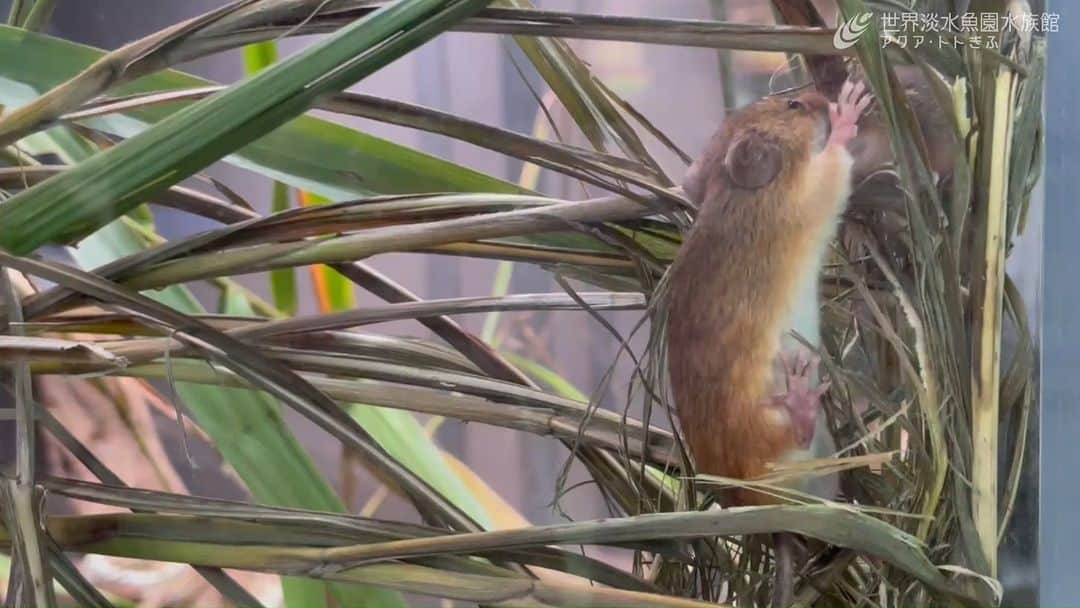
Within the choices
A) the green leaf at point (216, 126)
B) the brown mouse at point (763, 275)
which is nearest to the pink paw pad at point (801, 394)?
the brown mouse at point (763, 275)

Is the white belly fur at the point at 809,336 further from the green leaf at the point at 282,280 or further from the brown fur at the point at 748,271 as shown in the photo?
the green leaf at the point at 282,280

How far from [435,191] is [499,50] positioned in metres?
0.05

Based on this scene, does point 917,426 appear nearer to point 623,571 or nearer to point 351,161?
point 623,571

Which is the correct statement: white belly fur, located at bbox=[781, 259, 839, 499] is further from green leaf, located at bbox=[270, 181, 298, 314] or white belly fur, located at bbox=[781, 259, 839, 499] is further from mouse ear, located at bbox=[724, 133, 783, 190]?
green leaf, located at bbox=[270, 181, 298, 314]

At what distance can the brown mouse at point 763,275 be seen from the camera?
26 centimetres

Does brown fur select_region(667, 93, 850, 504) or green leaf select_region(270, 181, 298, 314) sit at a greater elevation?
green leaf select_region(270, 181, 298, 314)

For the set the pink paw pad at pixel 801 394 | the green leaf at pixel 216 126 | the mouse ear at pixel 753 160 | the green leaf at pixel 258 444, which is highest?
the green leaf at pixel 216 126

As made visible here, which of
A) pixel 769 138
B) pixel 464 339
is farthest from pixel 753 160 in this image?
pixel 464 339

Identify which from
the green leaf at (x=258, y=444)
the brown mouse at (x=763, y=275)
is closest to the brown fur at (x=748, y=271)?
the brown mouse at (x=763, y=275)

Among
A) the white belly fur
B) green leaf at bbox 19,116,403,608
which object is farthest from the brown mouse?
green leaf at bbox 19,116,403,608

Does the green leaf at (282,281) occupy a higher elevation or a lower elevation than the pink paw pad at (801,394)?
higher

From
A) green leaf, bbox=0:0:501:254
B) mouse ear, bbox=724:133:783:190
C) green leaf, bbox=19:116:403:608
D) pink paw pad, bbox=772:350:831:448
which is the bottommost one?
pink paw pad, bbox=772:350:831:448

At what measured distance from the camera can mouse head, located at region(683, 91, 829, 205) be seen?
0.26 m

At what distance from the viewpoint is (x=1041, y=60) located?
28 cm
